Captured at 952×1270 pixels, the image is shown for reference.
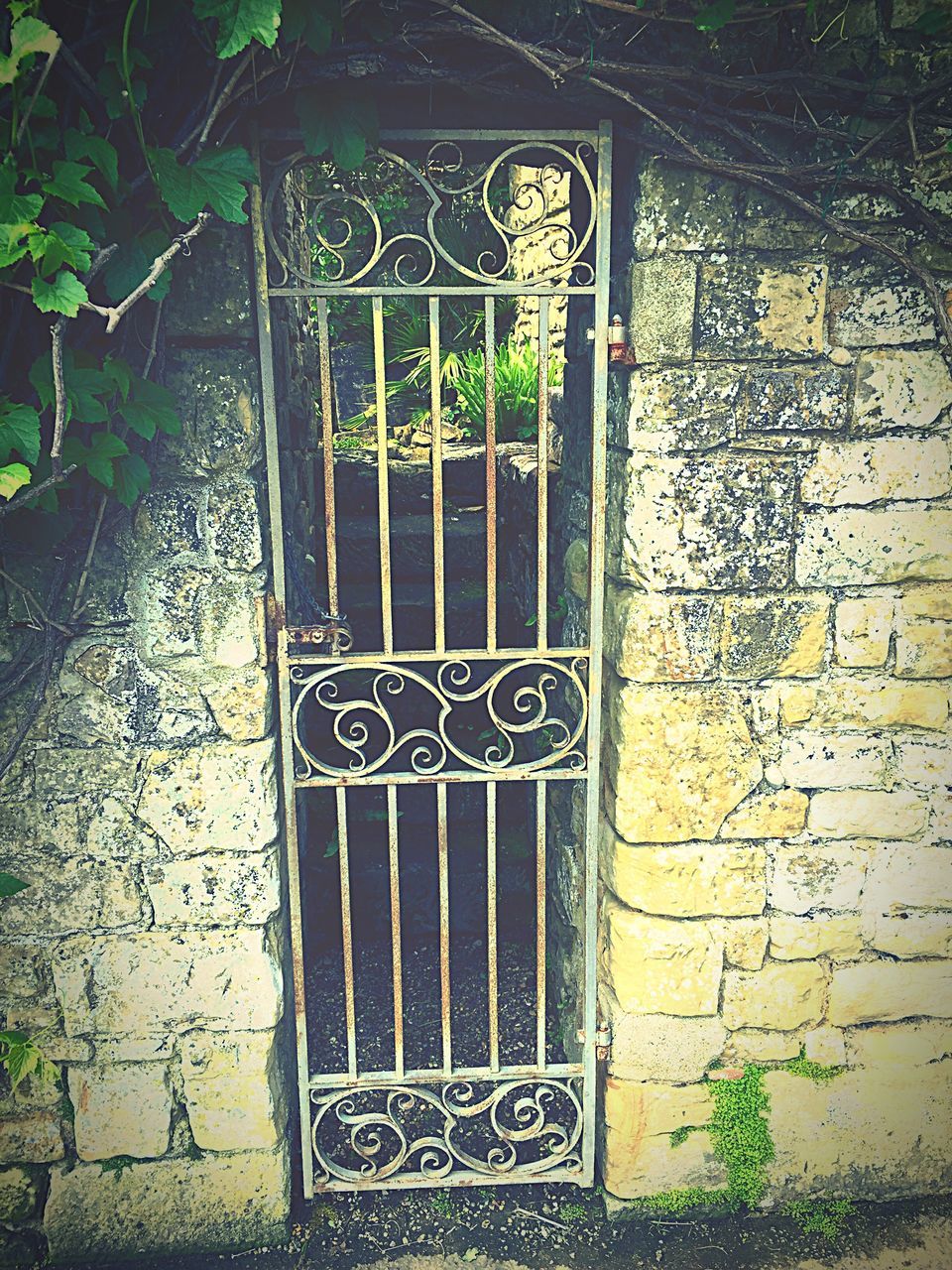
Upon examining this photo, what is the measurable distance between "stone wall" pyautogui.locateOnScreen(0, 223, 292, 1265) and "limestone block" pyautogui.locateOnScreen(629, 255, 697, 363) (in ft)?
3.03

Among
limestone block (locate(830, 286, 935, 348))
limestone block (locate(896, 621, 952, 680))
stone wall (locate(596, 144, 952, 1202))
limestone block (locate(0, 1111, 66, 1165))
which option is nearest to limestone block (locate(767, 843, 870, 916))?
stone wall (locate(596, 144, 952, 1202))

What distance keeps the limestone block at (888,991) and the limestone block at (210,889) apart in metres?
1.56

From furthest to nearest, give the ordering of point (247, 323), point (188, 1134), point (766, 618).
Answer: point (188, 1134) < point (766, 618) < point (247, 323)

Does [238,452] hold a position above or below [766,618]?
above

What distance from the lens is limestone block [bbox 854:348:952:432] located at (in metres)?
2.44

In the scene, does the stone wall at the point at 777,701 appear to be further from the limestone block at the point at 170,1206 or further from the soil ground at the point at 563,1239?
the limestone block at the point at 170,1206

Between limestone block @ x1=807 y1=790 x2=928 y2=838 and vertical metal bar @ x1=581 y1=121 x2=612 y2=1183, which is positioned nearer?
vertical metal bar @ x1=581 y1=121 x2=612 y2=1183

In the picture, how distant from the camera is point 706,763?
2602 millimetres

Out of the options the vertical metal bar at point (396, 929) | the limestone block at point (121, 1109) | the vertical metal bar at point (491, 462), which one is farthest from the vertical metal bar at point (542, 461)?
the limestone block at point (121, 1109)

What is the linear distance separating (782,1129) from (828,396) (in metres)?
1.99

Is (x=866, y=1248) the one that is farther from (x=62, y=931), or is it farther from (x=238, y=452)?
(x=238, y=452)

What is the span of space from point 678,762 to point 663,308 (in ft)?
3.67

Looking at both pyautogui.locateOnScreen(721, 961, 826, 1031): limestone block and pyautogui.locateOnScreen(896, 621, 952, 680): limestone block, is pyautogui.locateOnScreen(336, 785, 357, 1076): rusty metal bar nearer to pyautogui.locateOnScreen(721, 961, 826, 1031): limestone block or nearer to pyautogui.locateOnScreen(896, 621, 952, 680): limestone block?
pyautogui.locateOnScreen(721, 961, 826, 1031): limestone block

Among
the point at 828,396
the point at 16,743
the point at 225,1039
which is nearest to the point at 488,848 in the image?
the point at 225,1039
